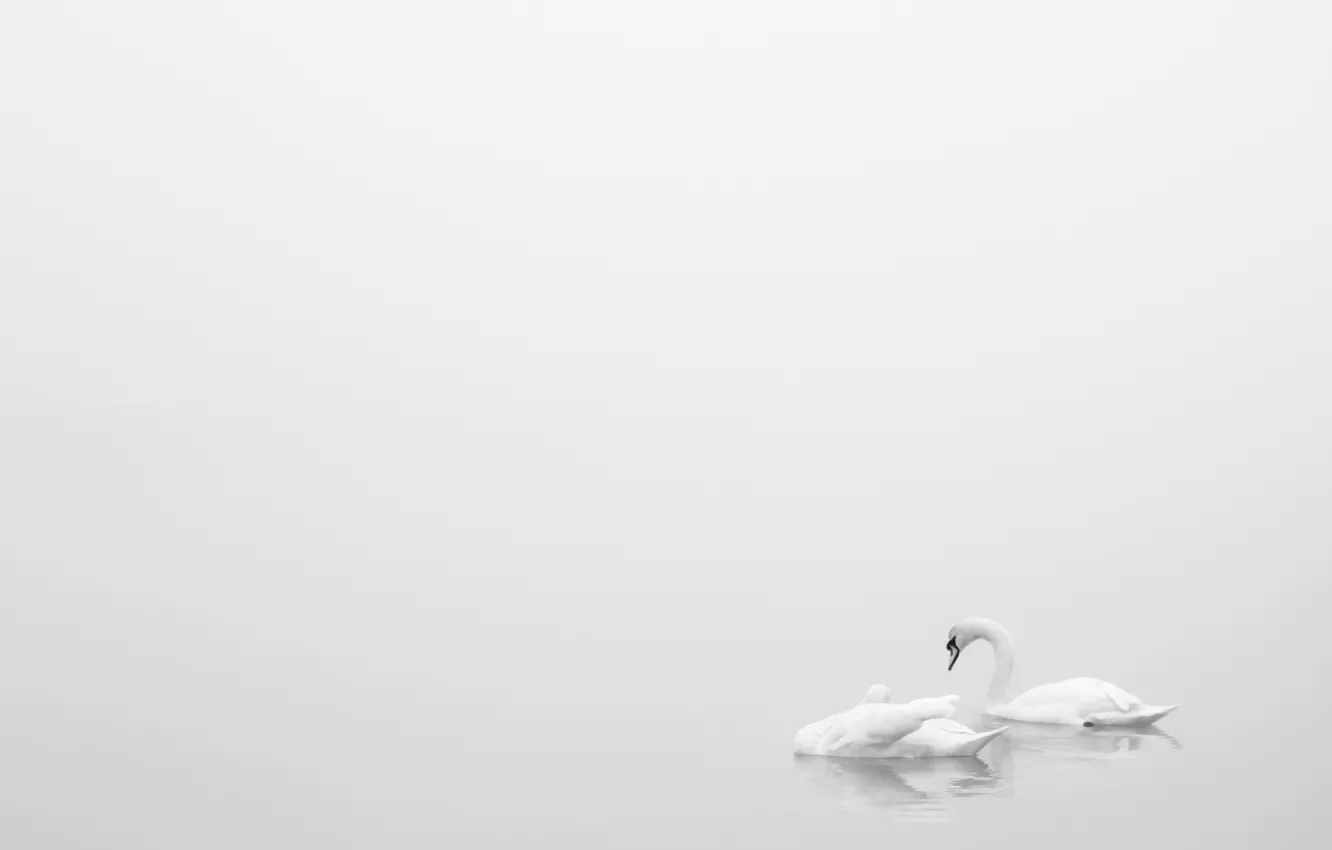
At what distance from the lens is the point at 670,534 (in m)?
52.1

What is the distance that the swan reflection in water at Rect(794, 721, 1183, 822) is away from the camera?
14.9 m

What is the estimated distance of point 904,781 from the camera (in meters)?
15.7

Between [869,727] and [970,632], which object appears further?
[970,632]

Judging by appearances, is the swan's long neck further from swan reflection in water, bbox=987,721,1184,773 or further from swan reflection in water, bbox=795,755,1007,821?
swan reflection in water, bbox=795,755,1007,821

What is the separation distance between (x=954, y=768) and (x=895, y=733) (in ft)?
2.08

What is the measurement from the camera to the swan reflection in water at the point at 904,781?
48.4 feet

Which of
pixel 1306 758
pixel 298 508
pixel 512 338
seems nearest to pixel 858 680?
pixel 1306 758

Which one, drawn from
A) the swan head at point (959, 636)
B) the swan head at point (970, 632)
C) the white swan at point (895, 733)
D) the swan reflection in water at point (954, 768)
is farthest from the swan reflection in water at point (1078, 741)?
the swan head at point (959, 636)

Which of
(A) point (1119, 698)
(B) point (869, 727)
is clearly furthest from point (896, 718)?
(A) point (1119, 698)

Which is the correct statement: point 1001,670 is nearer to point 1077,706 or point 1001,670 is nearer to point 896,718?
point 1077,706

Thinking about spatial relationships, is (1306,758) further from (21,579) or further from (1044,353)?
(1044,353)

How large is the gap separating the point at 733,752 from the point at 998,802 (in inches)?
158

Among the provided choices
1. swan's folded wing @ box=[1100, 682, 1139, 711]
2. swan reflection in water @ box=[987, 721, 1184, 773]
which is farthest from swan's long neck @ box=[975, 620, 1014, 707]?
swan's folded wing @ box=[1100, 682, 1139, 711]

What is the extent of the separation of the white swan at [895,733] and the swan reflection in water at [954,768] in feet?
0.31
